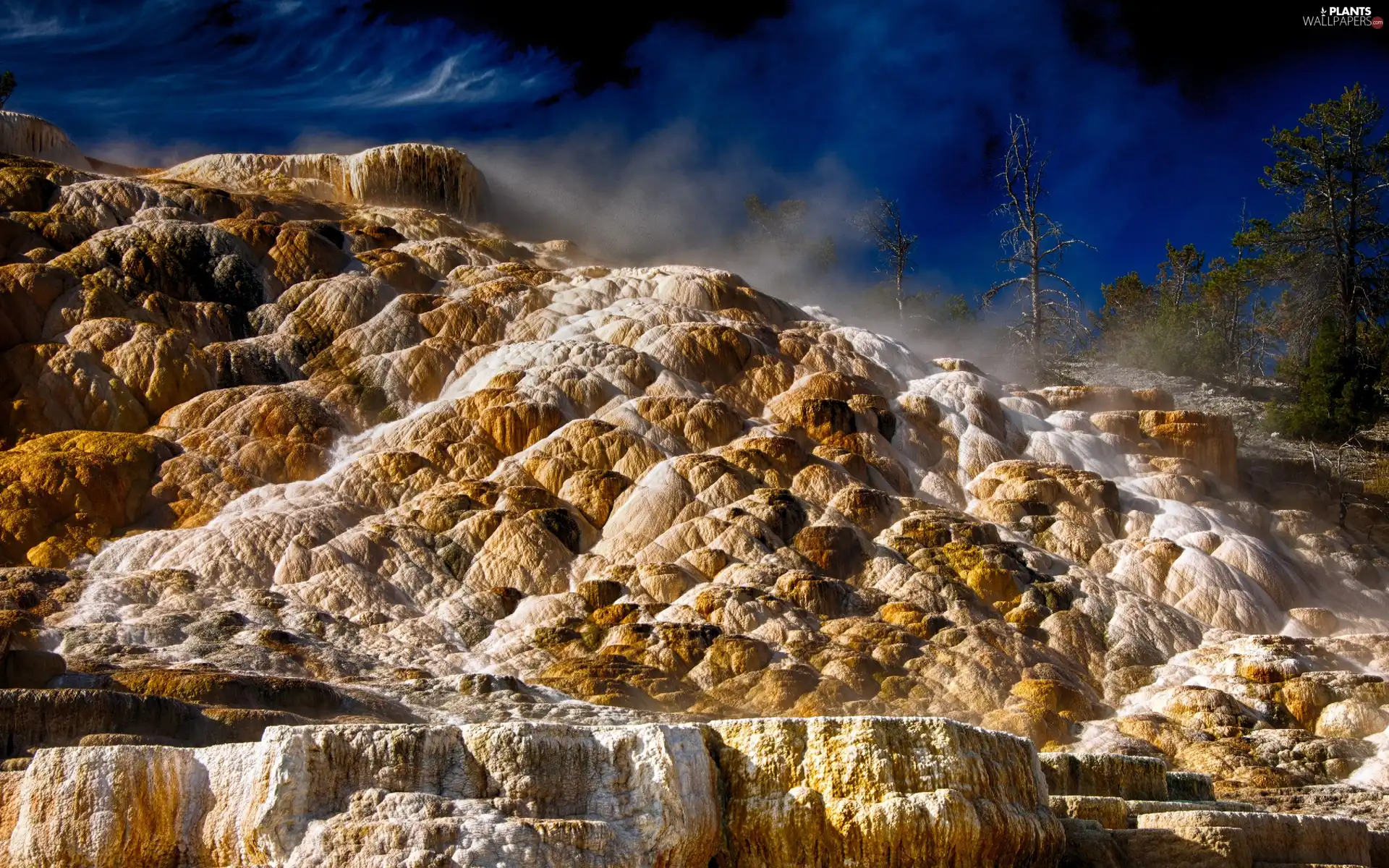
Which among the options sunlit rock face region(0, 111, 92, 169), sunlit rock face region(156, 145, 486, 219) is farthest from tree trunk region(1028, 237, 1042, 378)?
sunlit rock face region(0, 111, 92, 169)

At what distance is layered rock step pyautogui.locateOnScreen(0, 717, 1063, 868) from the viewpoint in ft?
22.2

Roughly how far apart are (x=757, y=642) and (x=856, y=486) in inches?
191

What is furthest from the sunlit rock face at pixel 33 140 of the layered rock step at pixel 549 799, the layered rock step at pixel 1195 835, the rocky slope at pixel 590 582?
the layered rock step at pixel 1195 835

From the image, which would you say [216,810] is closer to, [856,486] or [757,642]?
[757,642]

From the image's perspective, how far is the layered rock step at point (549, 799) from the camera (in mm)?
6781

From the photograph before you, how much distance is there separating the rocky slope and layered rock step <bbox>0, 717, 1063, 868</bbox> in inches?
0.9

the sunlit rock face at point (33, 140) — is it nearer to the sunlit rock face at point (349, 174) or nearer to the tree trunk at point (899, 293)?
the sunlit rock face at point (349, 174)

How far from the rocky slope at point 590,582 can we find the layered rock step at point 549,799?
2 centimetres

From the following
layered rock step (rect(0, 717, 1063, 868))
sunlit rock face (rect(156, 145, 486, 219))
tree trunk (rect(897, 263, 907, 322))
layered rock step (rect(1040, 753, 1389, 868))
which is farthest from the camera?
tree trunk (rect(897, 263, 907, 322))

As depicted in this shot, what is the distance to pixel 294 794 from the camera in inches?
269

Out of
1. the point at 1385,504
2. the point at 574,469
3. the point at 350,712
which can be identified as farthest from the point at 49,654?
the point at 1385,504

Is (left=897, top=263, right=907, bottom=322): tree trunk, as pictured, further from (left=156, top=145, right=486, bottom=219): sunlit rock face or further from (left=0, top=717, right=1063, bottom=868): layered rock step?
(left=0, top=717, right=1063, bottom=868): layered rock step

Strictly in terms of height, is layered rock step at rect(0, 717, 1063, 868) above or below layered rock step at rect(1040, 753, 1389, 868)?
above

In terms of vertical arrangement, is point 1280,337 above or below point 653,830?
above
